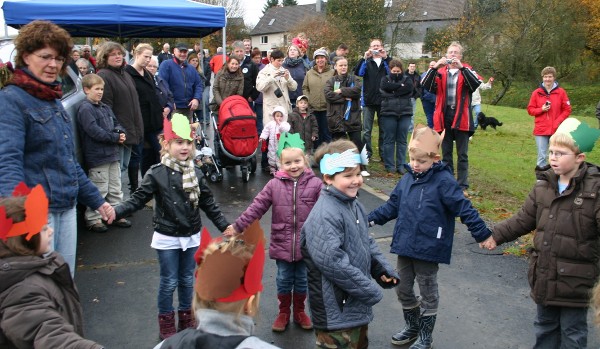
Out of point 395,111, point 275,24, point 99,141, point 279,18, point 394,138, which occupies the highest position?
point 279,18

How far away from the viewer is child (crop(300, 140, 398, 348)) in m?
3.49

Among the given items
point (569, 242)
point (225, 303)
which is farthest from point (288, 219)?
point (225, 303)

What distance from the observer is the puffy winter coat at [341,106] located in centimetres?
991

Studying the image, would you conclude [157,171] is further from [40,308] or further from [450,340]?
[450,340]

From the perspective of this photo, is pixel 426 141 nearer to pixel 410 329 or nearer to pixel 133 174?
pixel 410 329

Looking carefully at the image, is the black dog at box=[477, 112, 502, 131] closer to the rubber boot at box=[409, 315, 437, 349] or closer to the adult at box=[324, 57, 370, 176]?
the adult at box=[324, 57, 370, 176]

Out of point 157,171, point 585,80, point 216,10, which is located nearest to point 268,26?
point 585,80

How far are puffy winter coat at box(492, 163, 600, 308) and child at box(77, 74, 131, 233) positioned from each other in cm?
462

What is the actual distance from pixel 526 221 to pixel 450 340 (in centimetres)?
110

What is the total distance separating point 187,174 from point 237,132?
179 inches

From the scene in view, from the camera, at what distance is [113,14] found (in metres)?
9.23

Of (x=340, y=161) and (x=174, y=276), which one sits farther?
(x=174, y=276)

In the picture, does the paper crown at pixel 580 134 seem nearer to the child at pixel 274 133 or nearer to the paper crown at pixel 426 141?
the paper crown at pixel 426 141

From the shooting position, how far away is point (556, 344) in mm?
4043
